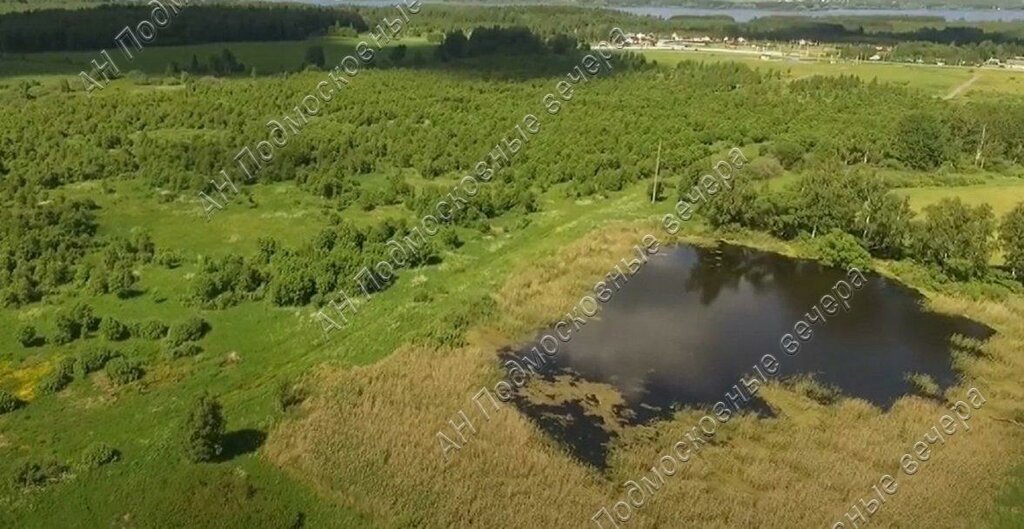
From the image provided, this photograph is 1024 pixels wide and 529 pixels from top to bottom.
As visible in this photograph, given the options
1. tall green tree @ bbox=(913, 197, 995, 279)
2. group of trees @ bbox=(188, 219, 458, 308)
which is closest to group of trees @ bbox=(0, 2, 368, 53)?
group of trees @ bbox=(188, 219, 458, 308)

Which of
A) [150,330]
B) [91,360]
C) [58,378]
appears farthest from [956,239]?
[58,378]

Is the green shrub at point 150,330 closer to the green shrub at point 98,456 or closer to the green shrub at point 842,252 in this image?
the green shrub at point 98,456

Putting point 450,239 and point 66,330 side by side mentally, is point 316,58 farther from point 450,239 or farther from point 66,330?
point 66,330

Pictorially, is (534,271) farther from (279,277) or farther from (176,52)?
(176,52)

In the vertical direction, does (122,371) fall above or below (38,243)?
below

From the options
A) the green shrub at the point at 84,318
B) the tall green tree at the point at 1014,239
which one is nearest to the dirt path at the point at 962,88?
the tall green tree at the point at 1014,239

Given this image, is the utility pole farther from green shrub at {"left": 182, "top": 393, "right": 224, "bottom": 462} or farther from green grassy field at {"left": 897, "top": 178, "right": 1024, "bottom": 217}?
green shrub at {"left": 182, "top": 393, "right": 224, "bottom": 462}
